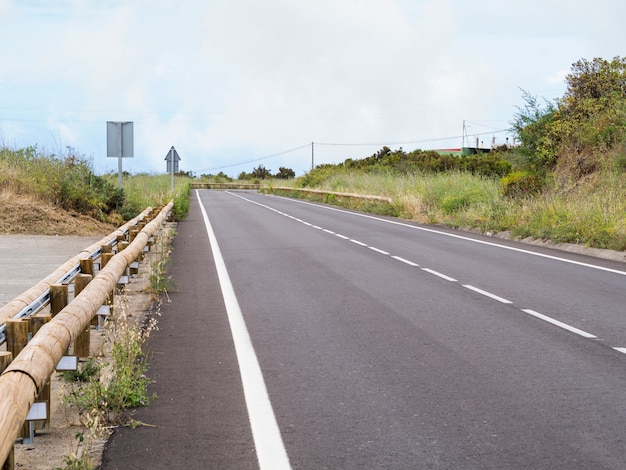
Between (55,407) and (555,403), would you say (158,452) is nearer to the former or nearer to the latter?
(55,407)

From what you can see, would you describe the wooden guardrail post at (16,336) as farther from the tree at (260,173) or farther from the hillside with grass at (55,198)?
the tree at (260,173)

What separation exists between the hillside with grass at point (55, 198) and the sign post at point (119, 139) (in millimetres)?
1165

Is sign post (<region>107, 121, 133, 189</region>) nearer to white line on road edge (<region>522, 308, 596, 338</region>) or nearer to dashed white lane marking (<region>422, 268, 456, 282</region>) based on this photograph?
dashed white lane marking (<region>422, 268, 456, 282</region>)

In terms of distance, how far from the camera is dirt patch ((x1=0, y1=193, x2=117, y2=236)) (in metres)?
21.1

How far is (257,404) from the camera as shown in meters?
6.00

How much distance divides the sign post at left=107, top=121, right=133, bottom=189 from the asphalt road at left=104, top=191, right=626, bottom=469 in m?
10.8

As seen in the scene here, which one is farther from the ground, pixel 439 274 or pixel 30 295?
pixel 30 295

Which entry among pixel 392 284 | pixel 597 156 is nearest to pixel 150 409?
pixel 392 284

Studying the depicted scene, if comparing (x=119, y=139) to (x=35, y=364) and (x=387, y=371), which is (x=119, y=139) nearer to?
(x=387, y=371)

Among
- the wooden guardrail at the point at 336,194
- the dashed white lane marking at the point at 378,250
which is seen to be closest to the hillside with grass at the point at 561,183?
the wooden guardrail at the point at 336,194

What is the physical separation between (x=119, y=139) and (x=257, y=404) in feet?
63.2

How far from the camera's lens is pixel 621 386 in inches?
257

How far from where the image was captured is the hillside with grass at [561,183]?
20.6m

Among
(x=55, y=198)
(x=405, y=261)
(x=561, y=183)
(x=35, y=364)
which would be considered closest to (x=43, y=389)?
(x=35, y=364)
